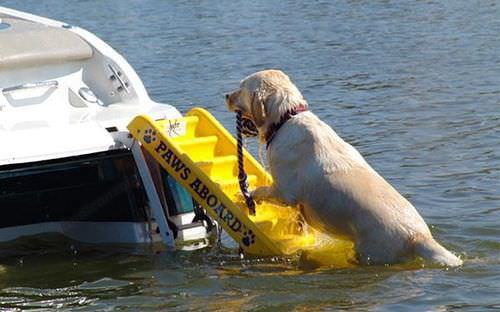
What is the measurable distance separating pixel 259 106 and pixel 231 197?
73 cm

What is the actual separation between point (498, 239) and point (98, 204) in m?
3.01

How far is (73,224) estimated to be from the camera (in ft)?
30.1

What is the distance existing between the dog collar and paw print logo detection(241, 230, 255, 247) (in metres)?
0.62

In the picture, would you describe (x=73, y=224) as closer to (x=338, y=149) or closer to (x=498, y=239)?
(x=338, y=149)

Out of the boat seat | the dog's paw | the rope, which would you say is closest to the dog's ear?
the rope

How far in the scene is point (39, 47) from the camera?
9.34 metres

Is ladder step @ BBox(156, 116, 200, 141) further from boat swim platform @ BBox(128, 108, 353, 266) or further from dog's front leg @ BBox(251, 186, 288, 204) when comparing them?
dog's front leg @ BBox(251, 186, 288, 204)

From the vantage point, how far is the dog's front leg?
7828 mm

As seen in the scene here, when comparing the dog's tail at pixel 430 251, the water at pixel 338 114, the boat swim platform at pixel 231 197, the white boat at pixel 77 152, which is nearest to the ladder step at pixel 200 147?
the boat swim platform at pixel 231 197

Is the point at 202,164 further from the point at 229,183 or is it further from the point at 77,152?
the point at 77,152

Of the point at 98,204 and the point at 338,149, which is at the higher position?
the point at 338,149

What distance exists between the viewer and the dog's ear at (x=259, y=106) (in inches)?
309

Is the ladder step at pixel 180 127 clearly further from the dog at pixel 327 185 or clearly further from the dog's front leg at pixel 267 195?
the dog's front leg at pixel 267 195

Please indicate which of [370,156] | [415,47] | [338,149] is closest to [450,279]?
[338,149]
